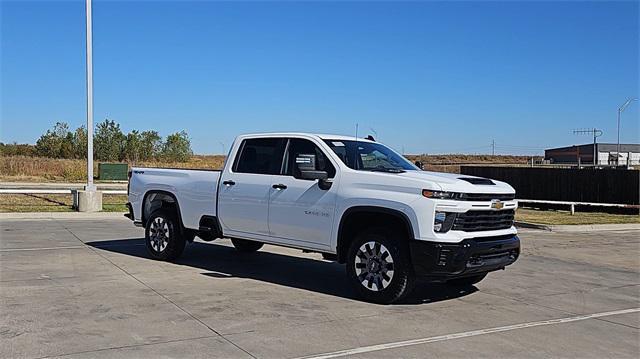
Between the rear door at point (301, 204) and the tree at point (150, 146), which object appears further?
the tree at point (150, 146)

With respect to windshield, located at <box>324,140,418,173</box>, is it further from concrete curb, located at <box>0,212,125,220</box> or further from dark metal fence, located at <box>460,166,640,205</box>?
dark metal fence, located at <box>460,166,640,205</box>

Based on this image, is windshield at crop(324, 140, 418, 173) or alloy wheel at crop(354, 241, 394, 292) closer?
alloy wheel at crop(354, 241, 394, 292)

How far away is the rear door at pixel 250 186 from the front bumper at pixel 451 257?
2508 mm

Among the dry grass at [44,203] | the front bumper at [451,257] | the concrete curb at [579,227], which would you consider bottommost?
the concrete curb at [579,227]

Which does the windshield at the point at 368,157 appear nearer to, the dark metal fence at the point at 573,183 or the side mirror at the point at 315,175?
the side mirror at the point at 315,175

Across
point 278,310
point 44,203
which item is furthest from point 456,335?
point 44,203

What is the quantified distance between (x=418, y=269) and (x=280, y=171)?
264cm

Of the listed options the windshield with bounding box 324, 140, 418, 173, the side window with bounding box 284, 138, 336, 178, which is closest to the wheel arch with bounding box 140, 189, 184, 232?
the side window with bounding box 284, 138, 336, 178

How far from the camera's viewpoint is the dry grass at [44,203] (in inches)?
828

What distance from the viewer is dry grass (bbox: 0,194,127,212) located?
21031 mm

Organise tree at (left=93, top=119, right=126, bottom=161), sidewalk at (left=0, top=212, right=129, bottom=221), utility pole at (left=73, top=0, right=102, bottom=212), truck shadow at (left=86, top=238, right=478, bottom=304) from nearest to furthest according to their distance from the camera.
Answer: truck shadow at (left=86, top=238, right=478, bottom=304) < sidewalk at (left=0, top=212, right=129, bottom=221) < utility pole at (left=73, top=0, right=102, bottom=212) < tree at (left=93, top=119, right=126, bottom=161)

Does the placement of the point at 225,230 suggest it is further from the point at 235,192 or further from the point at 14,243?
the point at 14,243

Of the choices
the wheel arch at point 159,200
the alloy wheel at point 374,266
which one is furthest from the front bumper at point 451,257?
the wheel arch at point 159,200

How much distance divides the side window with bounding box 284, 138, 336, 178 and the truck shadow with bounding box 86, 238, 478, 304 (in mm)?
1618
